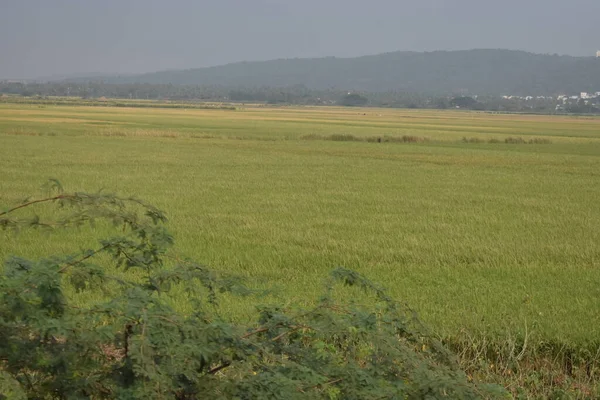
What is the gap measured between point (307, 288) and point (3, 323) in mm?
5667

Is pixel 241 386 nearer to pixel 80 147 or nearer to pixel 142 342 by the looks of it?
pixel 142 342

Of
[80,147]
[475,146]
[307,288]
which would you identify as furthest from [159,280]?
[475,146]

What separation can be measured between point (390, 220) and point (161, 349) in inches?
453

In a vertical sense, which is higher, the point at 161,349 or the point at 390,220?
the point at 161,349

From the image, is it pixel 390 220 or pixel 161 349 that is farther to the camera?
pixel 390 220

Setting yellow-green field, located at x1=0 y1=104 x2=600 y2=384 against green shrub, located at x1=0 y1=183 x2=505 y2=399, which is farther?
yellow-green field, located at x1=0 y1=104 x2=600 y2=384

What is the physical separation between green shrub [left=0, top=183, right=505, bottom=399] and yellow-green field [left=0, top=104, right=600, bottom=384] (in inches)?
26.3

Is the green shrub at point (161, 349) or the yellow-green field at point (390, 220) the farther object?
the yellow-green field at point (390, 220)

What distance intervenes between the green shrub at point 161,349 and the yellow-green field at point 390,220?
67 centimetres

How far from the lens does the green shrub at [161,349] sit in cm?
312

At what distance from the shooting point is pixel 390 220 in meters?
14.4

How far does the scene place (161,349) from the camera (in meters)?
3.09

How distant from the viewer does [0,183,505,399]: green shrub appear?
3.12 metres

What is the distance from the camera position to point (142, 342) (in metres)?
3.06
